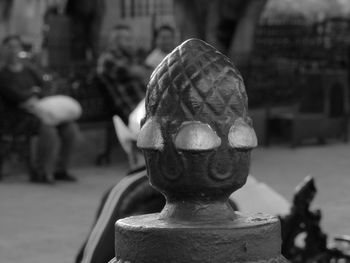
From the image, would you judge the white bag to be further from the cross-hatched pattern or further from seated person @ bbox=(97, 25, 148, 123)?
the cross-hatched pattern

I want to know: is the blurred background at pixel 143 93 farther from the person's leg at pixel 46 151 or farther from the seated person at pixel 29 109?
the person's leg at pixel 46 151

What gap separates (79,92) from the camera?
1353 centimetres

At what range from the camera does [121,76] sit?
1270 centimetres

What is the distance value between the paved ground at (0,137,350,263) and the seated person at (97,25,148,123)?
0.81m

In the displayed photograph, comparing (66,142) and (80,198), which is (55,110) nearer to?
(66,142)

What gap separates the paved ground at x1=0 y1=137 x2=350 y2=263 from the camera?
8.12m

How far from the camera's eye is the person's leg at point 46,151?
11.8 meters

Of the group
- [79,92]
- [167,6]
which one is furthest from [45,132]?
[167,6]

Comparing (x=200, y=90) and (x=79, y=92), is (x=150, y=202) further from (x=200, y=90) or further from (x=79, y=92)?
(x=79, y=92)

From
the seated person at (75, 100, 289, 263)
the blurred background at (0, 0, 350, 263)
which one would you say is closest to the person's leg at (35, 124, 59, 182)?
the blurred background at (0, 0, 350, 263)

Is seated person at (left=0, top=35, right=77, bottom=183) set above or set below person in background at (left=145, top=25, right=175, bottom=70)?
below

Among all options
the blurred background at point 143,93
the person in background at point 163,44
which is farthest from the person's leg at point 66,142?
the person in background at point 163,44

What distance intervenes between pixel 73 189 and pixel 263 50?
10.1 metres

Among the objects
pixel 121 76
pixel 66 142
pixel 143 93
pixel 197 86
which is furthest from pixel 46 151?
pixel 197 86
